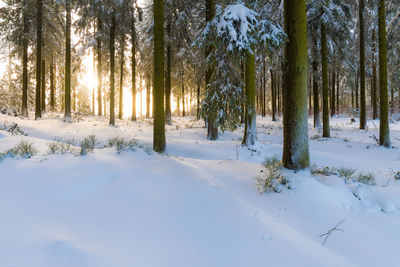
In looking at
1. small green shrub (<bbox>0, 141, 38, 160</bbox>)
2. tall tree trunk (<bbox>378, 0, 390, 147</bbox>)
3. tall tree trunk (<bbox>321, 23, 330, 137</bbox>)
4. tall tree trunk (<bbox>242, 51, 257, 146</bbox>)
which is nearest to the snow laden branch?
tall tree trunk (<bbox>242, 51, 257, 146</bbox>)

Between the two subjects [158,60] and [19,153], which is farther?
[158,60]

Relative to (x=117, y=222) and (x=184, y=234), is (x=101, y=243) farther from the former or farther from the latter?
(x=184, y=234)

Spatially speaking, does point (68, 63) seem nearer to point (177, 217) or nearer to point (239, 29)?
point (239, 29)

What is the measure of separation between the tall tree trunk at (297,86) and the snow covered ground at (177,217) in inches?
16.5

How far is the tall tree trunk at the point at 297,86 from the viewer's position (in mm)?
4594

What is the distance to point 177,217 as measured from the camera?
3088 mm

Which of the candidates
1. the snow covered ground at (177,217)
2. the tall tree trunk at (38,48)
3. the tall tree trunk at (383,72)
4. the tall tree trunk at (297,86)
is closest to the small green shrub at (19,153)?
the snow covered ground at (177,217)

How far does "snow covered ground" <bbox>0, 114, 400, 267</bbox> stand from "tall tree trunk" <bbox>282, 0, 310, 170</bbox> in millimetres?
420

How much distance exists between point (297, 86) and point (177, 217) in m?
3.60

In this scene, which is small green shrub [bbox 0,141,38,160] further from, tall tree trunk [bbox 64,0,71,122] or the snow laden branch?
tall tree trunk [bbox 64,0,71,122]

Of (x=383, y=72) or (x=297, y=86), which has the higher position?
(x=383, y=72)

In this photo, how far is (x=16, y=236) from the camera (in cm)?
224

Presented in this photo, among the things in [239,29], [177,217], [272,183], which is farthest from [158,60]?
[177,217]

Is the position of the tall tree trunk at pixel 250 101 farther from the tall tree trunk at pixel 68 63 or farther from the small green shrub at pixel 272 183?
the tall tree trunk at pixel 68 63
